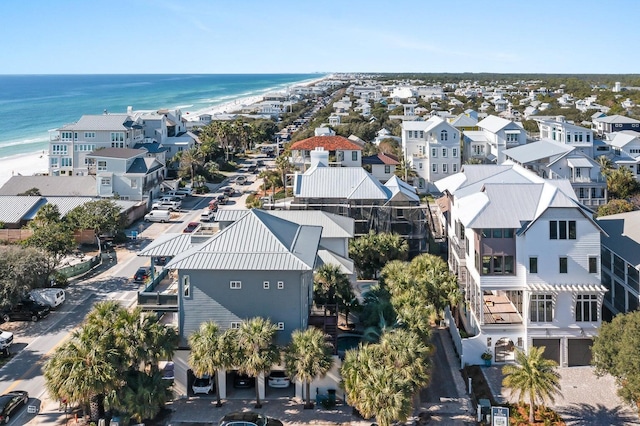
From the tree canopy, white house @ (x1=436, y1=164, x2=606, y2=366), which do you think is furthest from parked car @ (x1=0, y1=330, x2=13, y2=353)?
the tree canopy

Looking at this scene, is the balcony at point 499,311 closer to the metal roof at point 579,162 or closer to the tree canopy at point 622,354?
the tree canopy at point 622,354

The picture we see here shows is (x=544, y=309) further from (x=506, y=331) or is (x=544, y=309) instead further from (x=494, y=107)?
(x=494, y=107)

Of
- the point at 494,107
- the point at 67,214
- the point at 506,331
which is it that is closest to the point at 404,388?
the point at 506,331

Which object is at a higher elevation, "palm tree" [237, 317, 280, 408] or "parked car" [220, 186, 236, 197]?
"parked car" [220, 186, 236, 197]

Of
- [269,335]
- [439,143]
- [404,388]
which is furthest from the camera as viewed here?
[439,143]

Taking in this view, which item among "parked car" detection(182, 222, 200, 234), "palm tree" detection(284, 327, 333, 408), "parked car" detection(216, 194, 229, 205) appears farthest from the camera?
"parked car" detection(216, 194, 229, 205)

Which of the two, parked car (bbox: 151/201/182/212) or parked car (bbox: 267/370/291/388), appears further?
parked car (bbox: 151/201/182/212)

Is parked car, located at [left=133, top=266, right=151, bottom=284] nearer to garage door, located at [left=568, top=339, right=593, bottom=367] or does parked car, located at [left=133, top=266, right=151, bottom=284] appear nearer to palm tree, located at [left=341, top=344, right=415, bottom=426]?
palm tree, located at [left=341, top=344, right=415, bottom=426]
